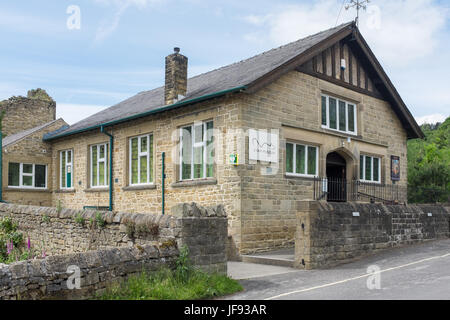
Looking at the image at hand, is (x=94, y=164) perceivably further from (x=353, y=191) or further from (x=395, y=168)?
(x=395, y=168)

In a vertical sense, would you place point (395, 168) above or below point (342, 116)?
below

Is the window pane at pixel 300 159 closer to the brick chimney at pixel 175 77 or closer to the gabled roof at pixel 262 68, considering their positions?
the gabled roof at pixel 262 68

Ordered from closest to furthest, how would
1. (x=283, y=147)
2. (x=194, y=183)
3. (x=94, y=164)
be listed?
(x=283, y=147) < (x=194, y=183) < (x=94, y=164)

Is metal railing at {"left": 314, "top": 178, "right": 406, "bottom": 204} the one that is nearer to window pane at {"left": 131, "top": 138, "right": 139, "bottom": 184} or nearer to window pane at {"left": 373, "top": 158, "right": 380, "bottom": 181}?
window pane at {"left": 373, "top": 158, "right": 380, "bottom": 181}

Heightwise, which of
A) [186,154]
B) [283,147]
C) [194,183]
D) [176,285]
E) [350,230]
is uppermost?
[283,147]

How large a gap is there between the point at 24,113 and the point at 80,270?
28.9 meters

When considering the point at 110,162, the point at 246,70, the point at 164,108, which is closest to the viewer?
the point at 164,108

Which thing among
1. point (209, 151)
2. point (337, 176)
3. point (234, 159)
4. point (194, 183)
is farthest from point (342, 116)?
point (194, 183)

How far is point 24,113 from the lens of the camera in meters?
33.0

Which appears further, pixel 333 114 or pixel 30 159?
pixel 30 159
